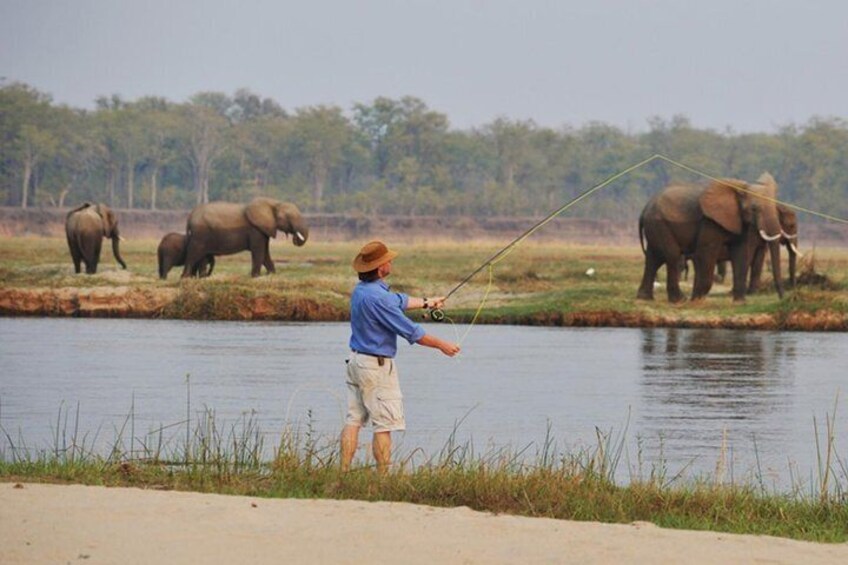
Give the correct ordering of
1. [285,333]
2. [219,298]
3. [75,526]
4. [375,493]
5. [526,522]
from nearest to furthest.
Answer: [75,526] → [526,522] → [375,493] → [285,333] → [219,298]

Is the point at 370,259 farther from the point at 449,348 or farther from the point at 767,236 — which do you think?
the point at 767,236

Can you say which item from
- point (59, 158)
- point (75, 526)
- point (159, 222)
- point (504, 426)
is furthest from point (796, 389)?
point (59, 158)

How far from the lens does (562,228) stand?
95188 mm

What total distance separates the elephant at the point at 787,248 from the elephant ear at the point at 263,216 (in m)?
11.8

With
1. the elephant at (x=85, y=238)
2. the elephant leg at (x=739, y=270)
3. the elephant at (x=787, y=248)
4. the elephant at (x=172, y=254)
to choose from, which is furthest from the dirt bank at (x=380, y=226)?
the elephant leg at (x=739, y=270)

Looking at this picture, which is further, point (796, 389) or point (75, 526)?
point (796, 389)

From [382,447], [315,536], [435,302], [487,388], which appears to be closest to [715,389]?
[487,388]

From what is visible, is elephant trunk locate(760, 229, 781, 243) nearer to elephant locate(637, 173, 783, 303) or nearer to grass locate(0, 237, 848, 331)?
elephant locate(637, 173, 783, 303)

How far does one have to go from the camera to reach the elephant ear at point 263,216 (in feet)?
136

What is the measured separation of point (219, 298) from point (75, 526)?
22.2 meters

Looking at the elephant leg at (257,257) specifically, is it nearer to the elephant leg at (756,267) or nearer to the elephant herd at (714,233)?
the elephant herd at (714,233)

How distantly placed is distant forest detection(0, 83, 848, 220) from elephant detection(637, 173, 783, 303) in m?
64.2

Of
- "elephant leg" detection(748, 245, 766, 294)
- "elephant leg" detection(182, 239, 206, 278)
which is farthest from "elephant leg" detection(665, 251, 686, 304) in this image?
"elephant leg" detection(182, 239, 206, 278)

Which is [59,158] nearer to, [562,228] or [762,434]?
[562,228]
